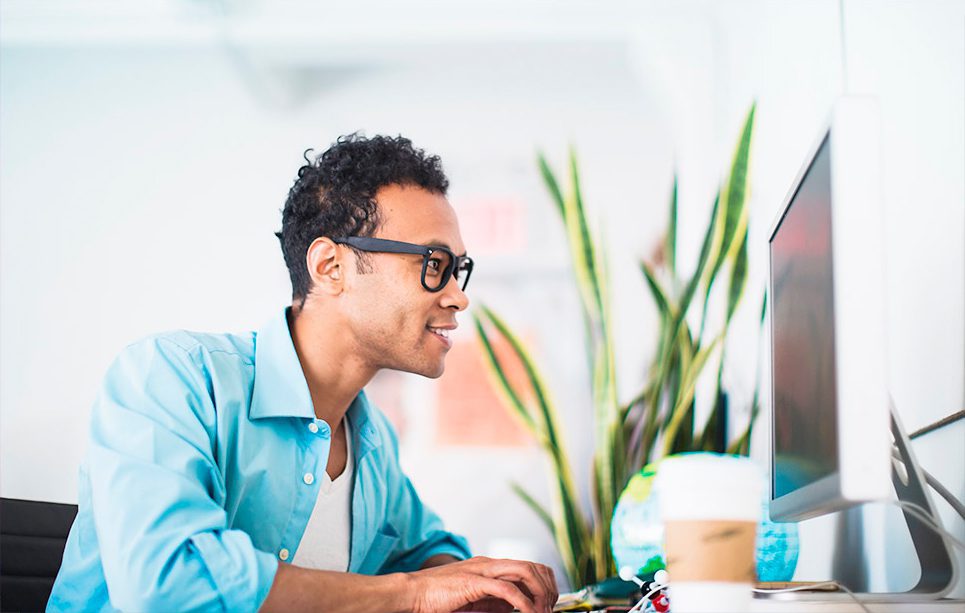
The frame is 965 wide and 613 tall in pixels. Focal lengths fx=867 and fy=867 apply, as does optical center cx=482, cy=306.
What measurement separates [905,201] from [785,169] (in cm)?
70

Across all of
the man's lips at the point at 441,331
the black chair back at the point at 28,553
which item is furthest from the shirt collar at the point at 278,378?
the black chair back at the point at 28,553

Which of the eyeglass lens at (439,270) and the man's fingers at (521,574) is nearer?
the man's fingers at (521,574)

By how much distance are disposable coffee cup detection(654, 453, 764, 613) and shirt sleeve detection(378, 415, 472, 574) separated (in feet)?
3.33

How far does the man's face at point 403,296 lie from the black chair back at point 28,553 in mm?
669

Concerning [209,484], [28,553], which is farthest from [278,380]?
[28,553]

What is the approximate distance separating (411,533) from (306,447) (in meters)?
0.41

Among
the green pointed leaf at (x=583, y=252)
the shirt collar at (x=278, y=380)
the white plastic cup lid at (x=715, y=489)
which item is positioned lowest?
the white plastic cup lid at (x=715, y=489)

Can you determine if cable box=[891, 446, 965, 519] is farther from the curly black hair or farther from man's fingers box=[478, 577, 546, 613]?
the curly black hair

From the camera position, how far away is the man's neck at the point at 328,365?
62.7 inches

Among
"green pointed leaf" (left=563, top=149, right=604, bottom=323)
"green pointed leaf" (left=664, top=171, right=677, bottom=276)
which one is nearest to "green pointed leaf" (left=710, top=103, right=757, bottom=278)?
"green pointed leaf" (left=664, top=171, right=677, bottom=276)

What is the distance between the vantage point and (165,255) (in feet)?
11.9

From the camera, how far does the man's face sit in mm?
1559

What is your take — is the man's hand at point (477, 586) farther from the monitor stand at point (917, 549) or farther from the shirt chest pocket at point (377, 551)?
the shirt chest pocket at point (377, 551)

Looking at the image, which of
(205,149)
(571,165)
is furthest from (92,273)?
(571,165)
